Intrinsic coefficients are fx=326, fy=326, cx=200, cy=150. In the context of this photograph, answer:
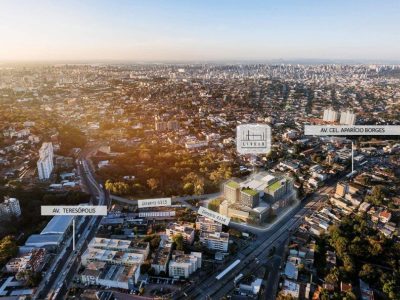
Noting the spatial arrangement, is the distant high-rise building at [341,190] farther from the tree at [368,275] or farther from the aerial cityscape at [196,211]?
the tree at [368,275]

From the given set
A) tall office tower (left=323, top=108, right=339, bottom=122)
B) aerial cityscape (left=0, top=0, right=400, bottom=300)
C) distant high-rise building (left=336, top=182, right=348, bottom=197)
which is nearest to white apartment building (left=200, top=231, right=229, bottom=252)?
aerial cityscape (left=0, top=0, right=400, bottom=300)

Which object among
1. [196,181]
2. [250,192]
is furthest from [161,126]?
[250,192]

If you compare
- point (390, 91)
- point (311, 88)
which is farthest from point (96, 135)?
point (390, 91)

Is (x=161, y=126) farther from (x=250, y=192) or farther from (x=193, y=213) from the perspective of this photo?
(x=250, y=192)

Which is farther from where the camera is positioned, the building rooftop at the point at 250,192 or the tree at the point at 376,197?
the tree at the point at 376,197

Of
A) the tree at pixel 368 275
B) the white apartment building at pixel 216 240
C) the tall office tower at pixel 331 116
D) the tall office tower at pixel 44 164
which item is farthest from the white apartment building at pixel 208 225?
the tall office tower at pixel 331 116

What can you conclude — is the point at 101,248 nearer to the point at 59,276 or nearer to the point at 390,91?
the point at 59,276
